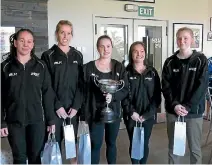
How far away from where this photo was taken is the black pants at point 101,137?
2.43 metres

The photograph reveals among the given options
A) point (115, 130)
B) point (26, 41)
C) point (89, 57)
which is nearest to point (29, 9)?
point (89, 57)

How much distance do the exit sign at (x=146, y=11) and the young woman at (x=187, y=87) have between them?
2583 millimetres

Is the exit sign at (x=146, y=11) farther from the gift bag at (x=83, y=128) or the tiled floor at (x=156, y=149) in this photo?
the gift bag at (x=83, y=128)

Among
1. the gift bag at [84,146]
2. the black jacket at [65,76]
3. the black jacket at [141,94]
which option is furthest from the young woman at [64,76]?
the black jacket at [141,94]

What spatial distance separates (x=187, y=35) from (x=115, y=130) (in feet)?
3.24

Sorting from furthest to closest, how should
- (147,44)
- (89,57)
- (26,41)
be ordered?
(147,44) → (89,57) → (26,41)

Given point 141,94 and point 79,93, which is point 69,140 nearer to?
point 79,93

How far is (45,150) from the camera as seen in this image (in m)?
2.21

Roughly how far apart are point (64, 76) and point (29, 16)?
2.09m

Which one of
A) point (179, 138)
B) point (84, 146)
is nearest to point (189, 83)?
point (179, 138)

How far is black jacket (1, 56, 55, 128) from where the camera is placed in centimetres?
209

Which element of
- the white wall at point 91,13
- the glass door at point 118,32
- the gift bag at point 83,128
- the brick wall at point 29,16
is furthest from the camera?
the glass door at point 118,32

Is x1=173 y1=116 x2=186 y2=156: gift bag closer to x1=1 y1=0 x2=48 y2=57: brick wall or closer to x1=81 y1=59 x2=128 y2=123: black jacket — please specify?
x1=81 y1=59 x2=128 y2=123: black jacket

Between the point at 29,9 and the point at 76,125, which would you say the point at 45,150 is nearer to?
the point at 76,125
